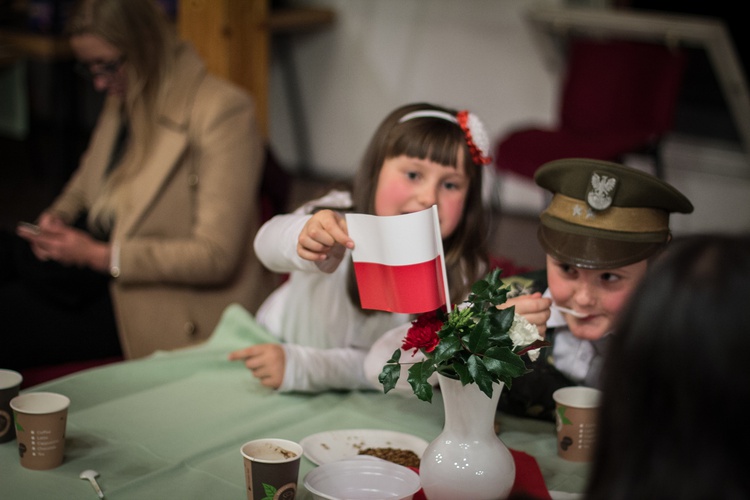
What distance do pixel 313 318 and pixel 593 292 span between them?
66cm

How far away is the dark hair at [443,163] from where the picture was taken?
205 centimetres

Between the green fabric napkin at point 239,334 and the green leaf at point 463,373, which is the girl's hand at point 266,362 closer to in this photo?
the green fabric napkin at point 239,334

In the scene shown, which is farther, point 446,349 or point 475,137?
point 475,137

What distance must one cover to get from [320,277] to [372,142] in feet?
1.12

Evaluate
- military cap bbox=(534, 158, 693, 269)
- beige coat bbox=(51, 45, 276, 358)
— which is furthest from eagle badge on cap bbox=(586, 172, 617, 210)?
beige coat bbox=(51, 45, 276, 358)

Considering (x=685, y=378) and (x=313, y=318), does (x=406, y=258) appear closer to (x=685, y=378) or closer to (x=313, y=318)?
(x=313, y=318)

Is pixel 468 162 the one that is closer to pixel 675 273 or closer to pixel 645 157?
pixel 675 273

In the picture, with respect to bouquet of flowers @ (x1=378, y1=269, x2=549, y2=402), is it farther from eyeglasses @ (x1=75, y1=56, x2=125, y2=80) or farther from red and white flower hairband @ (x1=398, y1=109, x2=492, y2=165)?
eyeglasses @ (x1=75, y1=56, x2=125, y2=80)

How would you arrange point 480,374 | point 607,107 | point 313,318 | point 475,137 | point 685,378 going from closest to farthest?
point 685,378 → point 480,374 → point 475,137 → point 313,318 → point 607,107

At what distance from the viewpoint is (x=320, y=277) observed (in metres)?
2.21

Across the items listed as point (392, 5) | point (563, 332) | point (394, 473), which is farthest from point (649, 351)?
point (392, 5)

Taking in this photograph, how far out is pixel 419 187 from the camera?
2053 mm

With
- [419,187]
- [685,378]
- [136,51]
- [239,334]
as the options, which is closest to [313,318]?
[239,334]

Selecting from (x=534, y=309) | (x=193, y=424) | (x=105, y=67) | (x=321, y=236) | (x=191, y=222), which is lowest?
(x=193, y=424)
